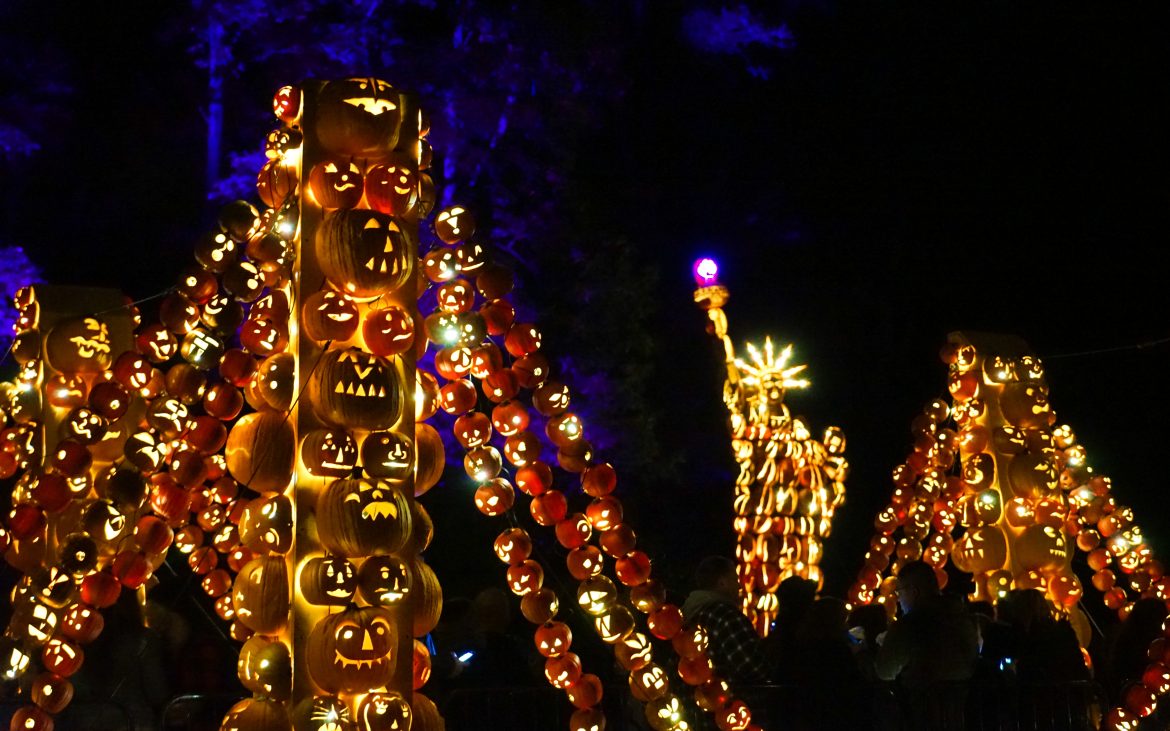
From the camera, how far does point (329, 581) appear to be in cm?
601

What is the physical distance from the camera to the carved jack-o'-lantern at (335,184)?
643cm

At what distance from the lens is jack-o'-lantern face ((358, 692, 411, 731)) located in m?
6.00

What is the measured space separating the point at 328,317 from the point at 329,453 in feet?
2.02

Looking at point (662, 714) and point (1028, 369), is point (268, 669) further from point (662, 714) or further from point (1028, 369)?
point (1028, 369)

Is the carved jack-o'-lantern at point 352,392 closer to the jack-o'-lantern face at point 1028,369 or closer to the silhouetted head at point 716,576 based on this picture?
the silhouetted head at point 716,576

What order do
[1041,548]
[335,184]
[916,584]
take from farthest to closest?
[1041,548] → [916,584] → [335,184]

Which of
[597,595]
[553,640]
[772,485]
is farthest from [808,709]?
[772,485]

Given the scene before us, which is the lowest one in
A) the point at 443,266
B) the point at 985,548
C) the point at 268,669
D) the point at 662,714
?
the point at 268,669

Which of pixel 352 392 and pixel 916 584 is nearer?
pixel 352 392

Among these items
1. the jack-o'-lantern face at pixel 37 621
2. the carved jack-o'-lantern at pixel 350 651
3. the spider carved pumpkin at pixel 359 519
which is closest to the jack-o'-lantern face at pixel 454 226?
the spider carved pumpkin at pixel 359 519

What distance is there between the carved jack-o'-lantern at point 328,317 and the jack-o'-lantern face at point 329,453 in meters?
0.43

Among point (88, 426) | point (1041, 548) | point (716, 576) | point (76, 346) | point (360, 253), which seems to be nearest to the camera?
point (360, 253)

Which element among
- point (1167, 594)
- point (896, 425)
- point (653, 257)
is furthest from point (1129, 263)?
point (1167, 594)

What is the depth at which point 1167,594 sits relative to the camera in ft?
35.9
